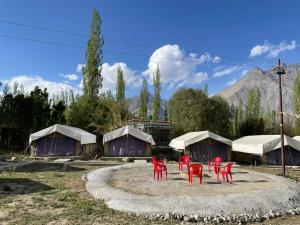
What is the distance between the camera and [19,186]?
40.4 ft

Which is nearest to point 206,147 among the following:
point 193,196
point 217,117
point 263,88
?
point 217,117

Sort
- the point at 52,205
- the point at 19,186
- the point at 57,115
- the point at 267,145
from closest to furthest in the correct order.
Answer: the point at 52,205
the point at 19,186
the point at 267,145
the point at 57,115

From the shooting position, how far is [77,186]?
1253 centimetres

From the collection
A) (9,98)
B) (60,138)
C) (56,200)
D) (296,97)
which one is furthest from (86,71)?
(56,200)

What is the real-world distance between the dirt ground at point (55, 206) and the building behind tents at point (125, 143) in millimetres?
12517

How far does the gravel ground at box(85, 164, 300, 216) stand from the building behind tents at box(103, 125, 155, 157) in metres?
11.9

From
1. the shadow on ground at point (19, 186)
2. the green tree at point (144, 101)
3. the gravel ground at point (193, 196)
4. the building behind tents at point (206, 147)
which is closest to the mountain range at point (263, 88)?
the green tree at point (144, 101)

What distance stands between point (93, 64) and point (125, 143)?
15.3 metres

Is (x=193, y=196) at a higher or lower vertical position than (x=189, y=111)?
lower

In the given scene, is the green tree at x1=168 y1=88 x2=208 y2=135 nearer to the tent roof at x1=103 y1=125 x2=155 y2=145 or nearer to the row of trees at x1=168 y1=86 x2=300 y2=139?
the row of trees at x1=168 y1=86 x2=300 y2=139

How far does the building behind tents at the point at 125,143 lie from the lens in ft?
85.3

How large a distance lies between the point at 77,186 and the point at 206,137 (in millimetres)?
14778

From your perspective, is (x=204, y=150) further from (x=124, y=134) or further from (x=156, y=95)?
(x=156, y=95)

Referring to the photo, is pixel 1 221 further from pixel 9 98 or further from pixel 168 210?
pixel 9 98
